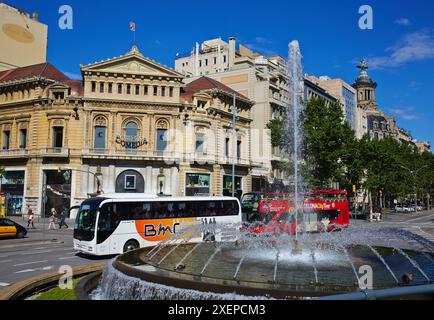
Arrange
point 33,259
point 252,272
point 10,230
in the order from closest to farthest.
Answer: point 252,272 → point 33,259 → point 10,230

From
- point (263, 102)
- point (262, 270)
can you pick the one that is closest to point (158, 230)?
point (262, 270)

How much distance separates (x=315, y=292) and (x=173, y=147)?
144 feet

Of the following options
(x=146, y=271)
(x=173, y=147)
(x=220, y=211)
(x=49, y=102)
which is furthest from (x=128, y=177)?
(x=146, y=271)

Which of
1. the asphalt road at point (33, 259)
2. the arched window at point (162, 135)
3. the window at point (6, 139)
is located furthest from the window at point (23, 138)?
the asphalt road at point (33, 259)

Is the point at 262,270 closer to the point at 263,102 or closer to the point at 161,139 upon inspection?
the point at 161,139

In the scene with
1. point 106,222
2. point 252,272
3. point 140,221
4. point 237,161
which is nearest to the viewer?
point 252,272

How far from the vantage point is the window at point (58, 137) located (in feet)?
160

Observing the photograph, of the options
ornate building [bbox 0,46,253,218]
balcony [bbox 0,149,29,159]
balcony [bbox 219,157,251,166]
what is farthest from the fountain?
balcony [bbox 0,149,29,159]

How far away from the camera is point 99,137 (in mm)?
48812

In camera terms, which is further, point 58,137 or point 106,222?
point 58,137

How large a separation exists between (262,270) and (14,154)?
1840 inches

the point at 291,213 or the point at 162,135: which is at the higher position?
the point at 162,135

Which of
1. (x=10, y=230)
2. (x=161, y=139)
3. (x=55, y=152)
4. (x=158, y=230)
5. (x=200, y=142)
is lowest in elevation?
(x=10, y=230)
